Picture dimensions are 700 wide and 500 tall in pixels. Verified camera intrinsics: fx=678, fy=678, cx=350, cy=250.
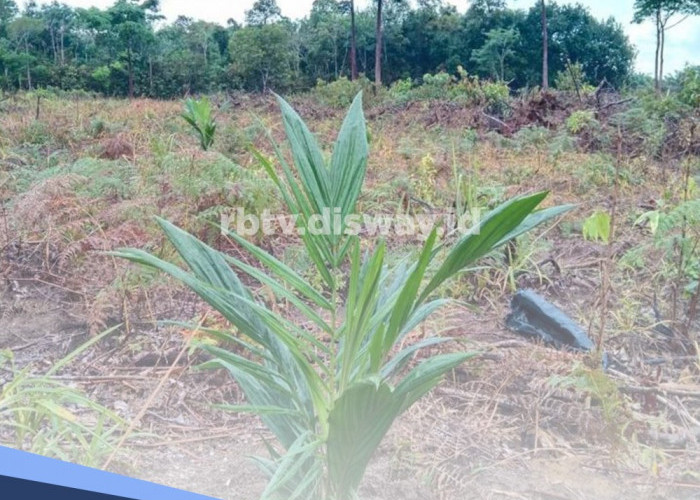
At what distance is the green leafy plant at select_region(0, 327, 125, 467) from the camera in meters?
A: 0.89

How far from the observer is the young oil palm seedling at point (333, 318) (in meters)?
0.64

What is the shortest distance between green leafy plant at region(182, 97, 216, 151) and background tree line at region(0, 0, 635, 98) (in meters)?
0.08

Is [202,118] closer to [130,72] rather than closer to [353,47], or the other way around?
[130,72]

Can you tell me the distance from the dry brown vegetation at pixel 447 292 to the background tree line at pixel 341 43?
0.06m

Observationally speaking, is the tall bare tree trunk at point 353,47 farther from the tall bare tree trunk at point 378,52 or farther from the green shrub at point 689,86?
the green shrub at point 689,86

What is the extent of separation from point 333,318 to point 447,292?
48 cm

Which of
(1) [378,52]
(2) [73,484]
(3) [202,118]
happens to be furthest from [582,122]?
(2) [73,484]

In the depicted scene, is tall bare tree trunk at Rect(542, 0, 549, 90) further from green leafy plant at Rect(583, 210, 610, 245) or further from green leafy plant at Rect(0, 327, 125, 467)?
green leafy plant at Rect(0, 327, 125, 467)

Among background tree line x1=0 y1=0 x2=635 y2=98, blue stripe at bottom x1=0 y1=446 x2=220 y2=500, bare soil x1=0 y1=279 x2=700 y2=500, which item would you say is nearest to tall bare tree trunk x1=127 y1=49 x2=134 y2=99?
background tree line x1=0 y1=0 x2=635 y2=98

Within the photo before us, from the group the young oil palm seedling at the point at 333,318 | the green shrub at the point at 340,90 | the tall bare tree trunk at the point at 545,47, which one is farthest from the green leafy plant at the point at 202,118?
the tall bare tree trunk at the point at 545,47

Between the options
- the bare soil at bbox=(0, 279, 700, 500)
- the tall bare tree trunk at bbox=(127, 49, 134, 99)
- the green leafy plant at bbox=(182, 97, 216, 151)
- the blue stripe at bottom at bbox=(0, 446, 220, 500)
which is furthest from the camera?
the green leafy plant at bbox=(182, 97, 216, 151)

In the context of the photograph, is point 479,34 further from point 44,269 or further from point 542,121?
point 44,269

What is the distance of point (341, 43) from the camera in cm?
89

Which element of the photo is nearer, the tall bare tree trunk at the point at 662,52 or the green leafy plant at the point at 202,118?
the tall bare tree trunk at the point at 662,52
